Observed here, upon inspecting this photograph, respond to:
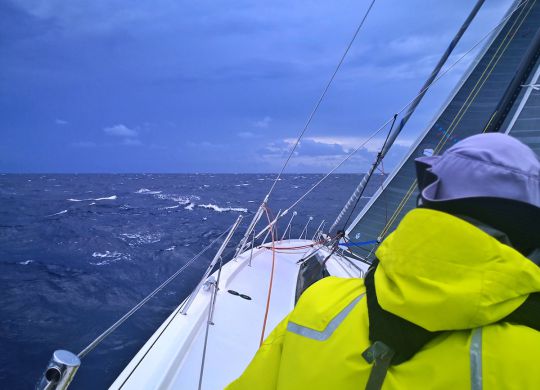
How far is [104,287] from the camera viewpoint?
6.86 meters

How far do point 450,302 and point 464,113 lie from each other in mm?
6831

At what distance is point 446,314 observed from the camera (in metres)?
0.54

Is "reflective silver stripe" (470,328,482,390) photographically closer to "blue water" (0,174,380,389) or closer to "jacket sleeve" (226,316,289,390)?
"jacket sleeve" (226,316,289,390)

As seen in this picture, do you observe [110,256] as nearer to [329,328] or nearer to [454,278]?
[329,328]

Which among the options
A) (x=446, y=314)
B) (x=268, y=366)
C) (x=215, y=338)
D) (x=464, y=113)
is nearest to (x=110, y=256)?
(x=215, y=338)

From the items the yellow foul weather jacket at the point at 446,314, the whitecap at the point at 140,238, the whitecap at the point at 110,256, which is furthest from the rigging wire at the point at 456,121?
the whitecap at the point at 140,238

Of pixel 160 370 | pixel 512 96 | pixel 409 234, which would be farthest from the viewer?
pixel 512 96

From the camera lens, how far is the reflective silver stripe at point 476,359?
517 mm

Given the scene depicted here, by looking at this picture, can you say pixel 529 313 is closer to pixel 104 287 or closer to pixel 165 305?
pixel 165 305

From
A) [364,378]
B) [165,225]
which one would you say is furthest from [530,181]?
[165,225]

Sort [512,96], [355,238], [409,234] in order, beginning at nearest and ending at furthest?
1. [409,234]
2. [512,96]
3. [355,238]

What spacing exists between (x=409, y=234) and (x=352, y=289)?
9.7 inches

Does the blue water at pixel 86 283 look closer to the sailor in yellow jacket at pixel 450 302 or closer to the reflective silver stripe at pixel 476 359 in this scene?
the sailor in yellow jacket at pixel 450 302

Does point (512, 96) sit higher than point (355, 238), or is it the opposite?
point (512, 96)
